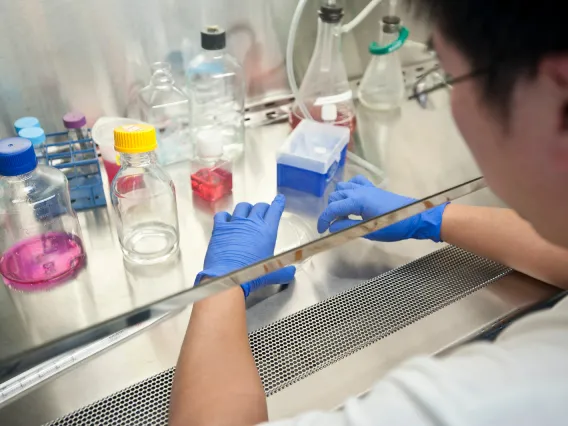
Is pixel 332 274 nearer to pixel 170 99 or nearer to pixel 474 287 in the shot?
pixel 474 287

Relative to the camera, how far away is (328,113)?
1.28 meters

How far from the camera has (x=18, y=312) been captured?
2.63 feet

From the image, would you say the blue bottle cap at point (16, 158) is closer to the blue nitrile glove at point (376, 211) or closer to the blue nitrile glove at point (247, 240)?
the blue nitrile glove at point (247, 240)

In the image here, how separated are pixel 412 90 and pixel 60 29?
882 mm

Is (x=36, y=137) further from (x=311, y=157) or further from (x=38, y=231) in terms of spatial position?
(x=311, y=157)

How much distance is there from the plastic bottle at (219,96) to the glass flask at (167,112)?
27 mm

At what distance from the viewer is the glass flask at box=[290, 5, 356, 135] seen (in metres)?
1.30

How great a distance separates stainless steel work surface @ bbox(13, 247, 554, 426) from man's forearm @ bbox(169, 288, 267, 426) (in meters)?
0.04

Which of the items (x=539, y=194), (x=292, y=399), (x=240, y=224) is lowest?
(x=292, y=399)

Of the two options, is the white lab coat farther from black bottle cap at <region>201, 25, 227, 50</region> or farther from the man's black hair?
black bottle cap at <region>201, 25, 227, 50</region>

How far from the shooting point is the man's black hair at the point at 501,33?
400 millimetres

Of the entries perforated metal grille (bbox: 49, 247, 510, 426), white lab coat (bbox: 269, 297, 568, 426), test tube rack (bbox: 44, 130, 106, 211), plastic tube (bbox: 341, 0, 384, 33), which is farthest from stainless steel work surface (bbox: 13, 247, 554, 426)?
plastic tube (bbox: 341, 0, 384, 33)

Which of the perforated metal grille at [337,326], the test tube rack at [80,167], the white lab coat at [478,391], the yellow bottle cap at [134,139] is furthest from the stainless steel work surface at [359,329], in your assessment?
the test tube rack at [80,167]

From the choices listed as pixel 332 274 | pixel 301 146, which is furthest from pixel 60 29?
pixel 332 274
